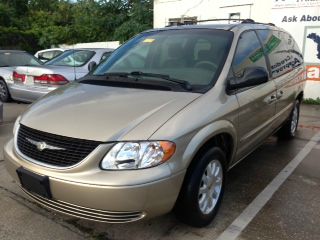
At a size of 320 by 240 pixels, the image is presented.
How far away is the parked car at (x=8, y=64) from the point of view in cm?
924

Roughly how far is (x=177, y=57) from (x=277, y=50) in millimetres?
1810

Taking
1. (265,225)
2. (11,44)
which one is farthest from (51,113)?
(11,44)

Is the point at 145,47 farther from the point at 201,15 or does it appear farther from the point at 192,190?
the point at 201,15

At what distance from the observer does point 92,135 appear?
9.50 ft

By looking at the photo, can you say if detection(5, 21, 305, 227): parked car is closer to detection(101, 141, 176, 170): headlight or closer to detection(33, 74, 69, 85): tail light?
detection(101, 141, 176, 170): headlight

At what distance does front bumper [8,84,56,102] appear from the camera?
7.74 metres

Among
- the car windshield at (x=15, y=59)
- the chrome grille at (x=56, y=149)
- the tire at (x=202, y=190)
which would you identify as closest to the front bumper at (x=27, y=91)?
the car windshield at (x=15, y=59)

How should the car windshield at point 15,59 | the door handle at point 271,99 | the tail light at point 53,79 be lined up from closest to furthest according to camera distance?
the door handle at point 271,99 < the tail light at point 53,79 < the car windshield at point 15,59

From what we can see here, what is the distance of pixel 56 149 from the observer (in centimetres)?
298

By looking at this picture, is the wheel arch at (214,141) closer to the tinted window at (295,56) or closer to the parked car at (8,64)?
the tinted window at (295,56)

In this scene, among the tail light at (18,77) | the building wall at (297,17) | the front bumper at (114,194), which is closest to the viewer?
the front bumper at (114,194)

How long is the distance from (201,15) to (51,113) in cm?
1047

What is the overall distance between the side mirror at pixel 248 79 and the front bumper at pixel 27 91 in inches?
184

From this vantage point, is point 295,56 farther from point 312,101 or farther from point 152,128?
point 312,101
